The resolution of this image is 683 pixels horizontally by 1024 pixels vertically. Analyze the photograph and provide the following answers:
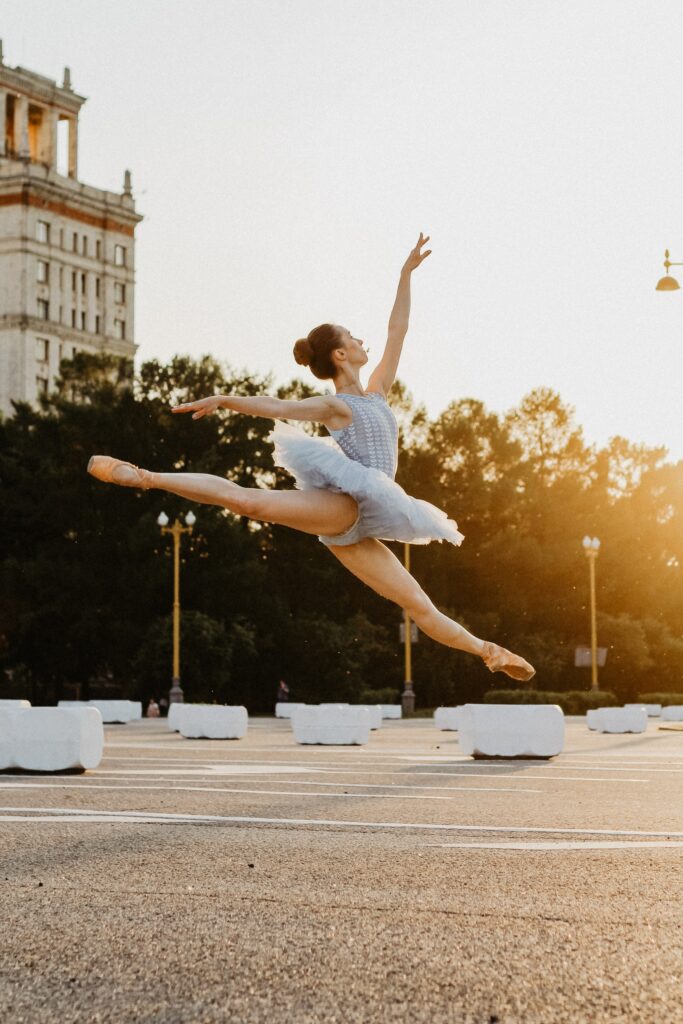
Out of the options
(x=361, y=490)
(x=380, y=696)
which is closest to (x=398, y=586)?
(x=361, y=490)

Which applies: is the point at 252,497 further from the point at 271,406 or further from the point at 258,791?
the point at 258,791

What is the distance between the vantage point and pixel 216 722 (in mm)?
28188

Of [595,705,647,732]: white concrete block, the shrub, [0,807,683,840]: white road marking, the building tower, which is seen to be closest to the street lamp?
[595,705,647,732]: white concrete block

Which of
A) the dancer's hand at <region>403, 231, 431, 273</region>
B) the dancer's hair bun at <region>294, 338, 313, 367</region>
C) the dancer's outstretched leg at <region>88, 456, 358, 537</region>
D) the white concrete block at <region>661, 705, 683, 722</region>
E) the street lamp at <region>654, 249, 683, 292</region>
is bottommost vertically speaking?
the white concrete block at <region>661, 705, 683, 722</region>

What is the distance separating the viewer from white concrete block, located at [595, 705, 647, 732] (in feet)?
112

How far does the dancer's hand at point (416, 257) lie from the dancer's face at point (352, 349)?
62 cm

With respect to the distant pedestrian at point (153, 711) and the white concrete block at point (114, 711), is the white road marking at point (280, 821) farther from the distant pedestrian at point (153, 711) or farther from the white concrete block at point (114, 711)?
the distant pedestrian at point (153, 711)

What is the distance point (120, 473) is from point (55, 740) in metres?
10.1

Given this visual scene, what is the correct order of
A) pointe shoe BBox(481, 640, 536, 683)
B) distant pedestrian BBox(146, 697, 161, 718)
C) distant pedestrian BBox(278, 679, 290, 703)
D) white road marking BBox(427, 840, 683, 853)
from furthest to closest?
distant pedestrian BBox(278, 679, 290, 703) < distant pedestrian BBox(146, 697, 161, 718) < white road marking BBox(427, 840, 683, 853) < pointe shoe BBox(481, 640, 536, 683)

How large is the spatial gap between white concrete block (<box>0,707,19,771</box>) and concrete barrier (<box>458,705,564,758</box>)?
6.56 m

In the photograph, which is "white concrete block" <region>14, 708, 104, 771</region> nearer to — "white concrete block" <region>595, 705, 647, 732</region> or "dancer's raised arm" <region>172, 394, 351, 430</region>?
"dancer's raised arm" <region>172, 394, 351, 430</region>

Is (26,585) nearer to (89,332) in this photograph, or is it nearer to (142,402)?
(142,402)

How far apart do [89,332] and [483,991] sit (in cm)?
11875

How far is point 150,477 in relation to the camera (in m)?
6.61
